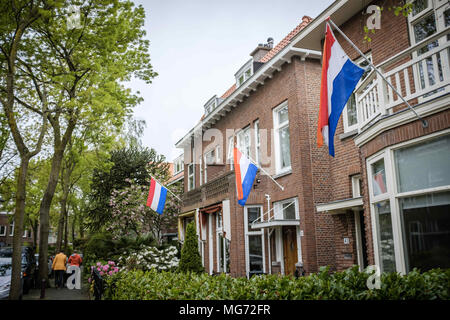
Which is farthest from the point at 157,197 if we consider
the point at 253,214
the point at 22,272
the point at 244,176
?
the point at 22,272

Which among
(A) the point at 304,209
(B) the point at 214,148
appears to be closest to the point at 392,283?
(A) the point at 304,209

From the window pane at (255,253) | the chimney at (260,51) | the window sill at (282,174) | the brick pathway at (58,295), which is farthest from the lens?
the chimney at (260,51)

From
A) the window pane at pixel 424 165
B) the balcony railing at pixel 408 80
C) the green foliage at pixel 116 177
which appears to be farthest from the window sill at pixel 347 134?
the green foliage at pixel 116 177

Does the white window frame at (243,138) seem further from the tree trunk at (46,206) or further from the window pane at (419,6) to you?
the window pane at (419,6)

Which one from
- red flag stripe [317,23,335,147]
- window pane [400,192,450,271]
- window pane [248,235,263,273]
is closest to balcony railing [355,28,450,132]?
red flag stripe [317,23,335,147]

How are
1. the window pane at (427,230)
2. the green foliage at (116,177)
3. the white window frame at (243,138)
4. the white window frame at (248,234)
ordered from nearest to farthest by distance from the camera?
the window pane at (427,230) → the white window frame at (248,234) → the white window frame at (243,138) → the green foliage at (116,177)

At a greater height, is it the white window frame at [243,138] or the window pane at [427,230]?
the white window frame at [243,138]

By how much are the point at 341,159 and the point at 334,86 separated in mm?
5437

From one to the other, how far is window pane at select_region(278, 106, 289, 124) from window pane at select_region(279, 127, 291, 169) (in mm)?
395

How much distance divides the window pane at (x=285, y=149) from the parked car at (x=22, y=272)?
404 inches

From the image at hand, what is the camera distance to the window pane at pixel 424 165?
19.2 feet

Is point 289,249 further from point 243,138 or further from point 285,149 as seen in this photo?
point 243,138

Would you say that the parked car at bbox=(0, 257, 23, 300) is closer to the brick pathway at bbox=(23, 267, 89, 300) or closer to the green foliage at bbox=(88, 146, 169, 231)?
the brick pathway at bbox=(23, 267, 89, 300)

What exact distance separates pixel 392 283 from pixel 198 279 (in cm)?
295
